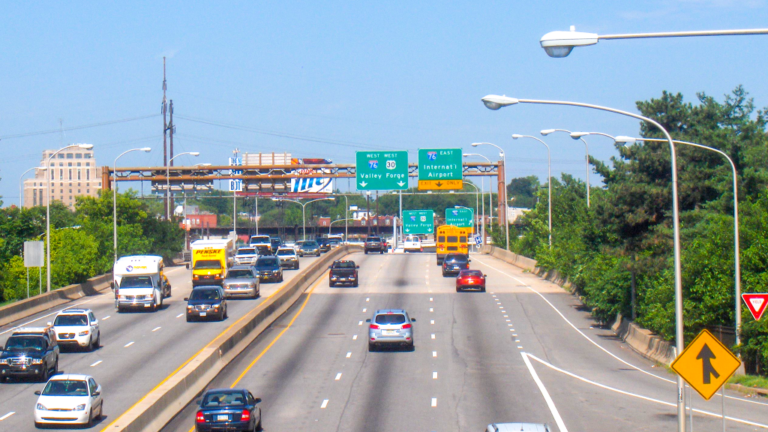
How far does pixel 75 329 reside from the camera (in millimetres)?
32156

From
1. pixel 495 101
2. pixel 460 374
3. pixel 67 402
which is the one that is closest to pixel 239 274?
pixel 460 374

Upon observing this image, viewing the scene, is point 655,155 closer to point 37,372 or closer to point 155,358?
point 155,358

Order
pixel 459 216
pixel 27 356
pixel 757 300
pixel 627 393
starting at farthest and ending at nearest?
pixel 459 216 → pixel 27 356 → pixel 627 393 → pixel 757 300

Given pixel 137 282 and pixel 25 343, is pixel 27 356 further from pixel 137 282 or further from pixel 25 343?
pixel 137 282

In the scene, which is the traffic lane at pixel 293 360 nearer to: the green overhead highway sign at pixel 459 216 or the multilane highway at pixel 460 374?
the multilane highway at pixel 460 374

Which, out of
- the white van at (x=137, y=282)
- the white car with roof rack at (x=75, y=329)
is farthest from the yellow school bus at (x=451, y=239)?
the white car with roof rack at (x=75, y=329)

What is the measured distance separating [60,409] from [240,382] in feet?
26.8

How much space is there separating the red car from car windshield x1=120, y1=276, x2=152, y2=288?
61.6 feet

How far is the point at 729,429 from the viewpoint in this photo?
1970 centimetres

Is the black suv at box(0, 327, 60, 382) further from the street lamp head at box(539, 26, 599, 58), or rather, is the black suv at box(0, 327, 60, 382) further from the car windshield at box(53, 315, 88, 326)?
the street lamp head at box(539, 26, 599, 58)

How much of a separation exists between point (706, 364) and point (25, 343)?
21.8m

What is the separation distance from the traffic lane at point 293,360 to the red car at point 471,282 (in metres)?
6.73

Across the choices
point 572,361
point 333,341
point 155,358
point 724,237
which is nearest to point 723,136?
point 724,237

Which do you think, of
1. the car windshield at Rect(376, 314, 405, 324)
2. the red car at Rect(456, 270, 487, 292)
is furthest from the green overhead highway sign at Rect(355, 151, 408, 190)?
the car windshield at Rect(376, 314, 405, 324)
